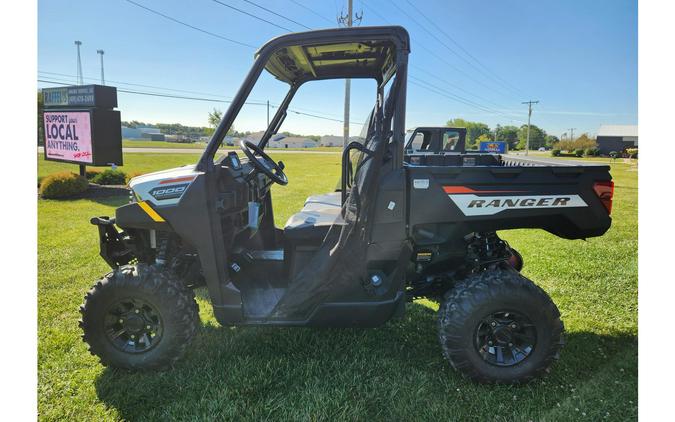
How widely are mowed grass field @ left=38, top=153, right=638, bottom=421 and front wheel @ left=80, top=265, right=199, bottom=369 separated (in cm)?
15

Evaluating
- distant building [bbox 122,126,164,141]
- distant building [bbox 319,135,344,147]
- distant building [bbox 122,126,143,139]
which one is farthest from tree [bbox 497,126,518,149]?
distant building [bbox 122,126,143,139]

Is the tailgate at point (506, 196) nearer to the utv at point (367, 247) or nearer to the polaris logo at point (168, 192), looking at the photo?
the utv at point (367, 247)

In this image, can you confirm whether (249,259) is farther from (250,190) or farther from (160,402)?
(160,402)

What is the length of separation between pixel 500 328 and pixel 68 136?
13.7 meters

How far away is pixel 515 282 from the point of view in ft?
8.20

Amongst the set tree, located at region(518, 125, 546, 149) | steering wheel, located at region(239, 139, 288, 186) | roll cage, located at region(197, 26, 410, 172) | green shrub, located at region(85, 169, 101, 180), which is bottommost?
steering wheel, located at region(239, 139, 288, 186)

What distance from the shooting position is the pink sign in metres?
11.6

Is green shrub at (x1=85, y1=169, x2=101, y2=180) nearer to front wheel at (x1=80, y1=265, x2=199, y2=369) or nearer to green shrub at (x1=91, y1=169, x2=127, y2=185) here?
green shrub at (x1=91, y1=169, x2=127, y2=185)

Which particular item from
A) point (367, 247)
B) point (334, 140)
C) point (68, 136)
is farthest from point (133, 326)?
point (334, 140)

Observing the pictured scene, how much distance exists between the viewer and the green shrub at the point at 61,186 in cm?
1024

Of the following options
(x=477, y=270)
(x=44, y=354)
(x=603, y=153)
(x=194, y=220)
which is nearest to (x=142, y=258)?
(x=194, y=220)

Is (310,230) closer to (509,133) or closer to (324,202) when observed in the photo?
(324,202)

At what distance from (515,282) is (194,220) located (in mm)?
2083

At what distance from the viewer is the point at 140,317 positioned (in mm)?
2654
